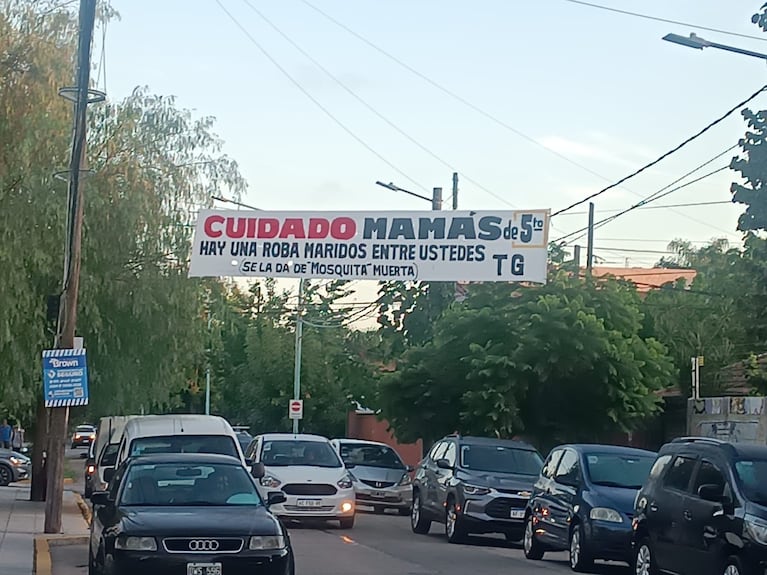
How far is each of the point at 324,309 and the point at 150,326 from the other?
32598 millimetres

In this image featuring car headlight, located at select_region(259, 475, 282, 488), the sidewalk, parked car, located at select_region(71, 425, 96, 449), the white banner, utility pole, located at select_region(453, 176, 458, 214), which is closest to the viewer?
the sidewalk

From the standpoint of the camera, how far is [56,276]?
23.7 metres

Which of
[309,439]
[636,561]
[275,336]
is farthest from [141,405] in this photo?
[275,336]

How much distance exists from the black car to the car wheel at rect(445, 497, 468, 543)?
7.96 m

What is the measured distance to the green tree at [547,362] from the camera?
93.0 ft

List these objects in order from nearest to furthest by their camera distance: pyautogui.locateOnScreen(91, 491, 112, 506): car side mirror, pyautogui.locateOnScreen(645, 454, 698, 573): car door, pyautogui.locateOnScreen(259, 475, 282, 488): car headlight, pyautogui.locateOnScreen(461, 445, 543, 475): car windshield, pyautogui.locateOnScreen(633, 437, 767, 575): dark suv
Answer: pyautogui.locateOnScreen(633, 437, 767, 575): dark suv → pyautogui.locateOnScreen(91, 491, 112, 506): car side mirror → pyautogui.locateOnScreen(645, 454, 698, 573): car door → pyautogui.locateOnScreen(461, 445, 543, 475): car windshield → pyautogui.locateOnScreen(259, 475, 282, 488): car headlight

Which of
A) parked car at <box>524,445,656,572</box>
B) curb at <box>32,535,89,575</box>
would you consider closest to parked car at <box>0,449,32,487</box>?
curb at <box>32,535,89,575</box>

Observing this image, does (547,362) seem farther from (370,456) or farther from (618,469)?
(618,469)

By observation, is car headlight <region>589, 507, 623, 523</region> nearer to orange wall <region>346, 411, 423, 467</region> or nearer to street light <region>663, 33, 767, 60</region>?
street light <region>663, 33, 767, 60</region>

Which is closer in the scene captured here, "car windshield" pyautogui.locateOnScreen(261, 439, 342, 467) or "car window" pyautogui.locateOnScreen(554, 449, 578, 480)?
"car window" pyautogui.locateOnScreen(554, 449, 578, 480)

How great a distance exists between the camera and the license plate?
39.4 ft


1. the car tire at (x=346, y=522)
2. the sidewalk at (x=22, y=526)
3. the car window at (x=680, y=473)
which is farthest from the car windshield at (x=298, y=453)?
the car window at (x=680, y=473)

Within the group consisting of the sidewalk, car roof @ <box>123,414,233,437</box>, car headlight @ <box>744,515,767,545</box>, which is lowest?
the sidewalk

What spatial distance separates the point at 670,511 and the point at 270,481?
11.2m
